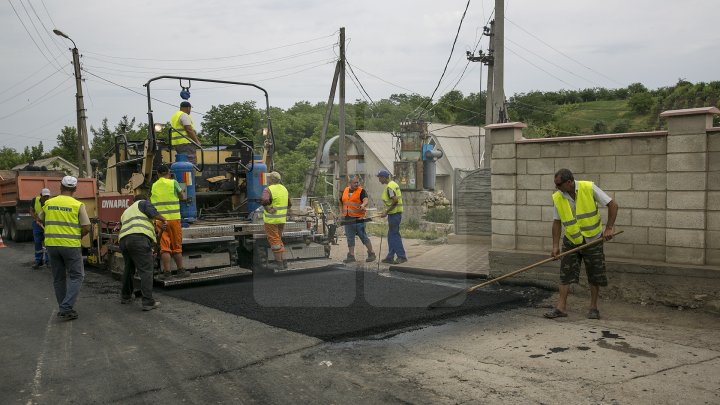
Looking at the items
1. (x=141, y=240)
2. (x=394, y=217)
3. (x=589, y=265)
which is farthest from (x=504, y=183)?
(x=141, y=240)

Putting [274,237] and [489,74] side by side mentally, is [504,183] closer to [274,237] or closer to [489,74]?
[274,237]

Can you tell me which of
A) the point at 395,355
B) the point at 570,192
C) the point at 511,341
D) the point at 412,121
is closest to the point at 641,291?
the point at 570,192

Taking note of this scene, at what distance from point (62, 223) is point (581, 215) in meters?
5.53

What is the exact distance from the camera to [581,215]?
5895 mm

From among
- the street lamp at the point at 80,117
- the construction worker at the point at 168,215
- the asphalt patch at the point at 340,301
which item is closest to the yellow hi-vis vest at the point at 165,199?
the construction worker at the point at 168,215

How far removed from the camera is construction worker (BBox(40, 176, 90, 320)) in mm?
6410

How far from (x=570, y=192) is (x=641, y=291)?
1470mm

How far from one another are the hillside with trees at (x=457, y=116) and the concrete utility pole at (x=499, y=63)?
1021 centimetres

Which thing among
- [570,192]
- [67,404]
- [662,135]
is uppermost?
[662,135]

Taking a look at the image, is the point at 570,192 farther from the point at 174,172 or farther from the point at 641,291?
the point at 174,172

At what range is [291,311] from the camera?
6.28 meters

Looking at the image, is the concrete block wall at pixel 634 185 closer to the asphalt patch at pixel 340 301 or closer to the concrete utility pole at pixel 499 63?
the asphalt patch at pixel 340 301

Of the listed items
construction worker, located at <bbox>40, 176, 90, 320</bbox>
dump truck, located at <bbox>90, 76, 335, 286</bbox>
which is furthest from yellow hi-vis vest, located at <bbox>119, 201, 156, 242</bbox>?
dump truck, located at <bbox>90, 76, 335, 286</bbox>

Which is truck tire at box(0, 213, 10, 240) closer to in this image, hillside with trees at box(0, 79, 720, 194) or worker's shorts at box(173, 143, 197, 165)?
hillside with trees at box(0, 79, 720, 194)
